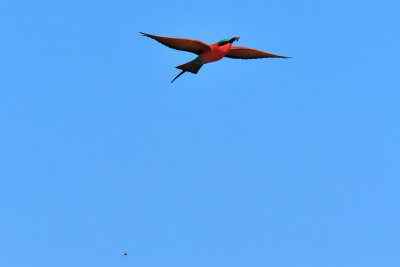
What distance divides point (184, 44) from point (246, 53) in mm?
6547

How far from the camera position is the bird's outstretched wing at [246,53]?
185 ft

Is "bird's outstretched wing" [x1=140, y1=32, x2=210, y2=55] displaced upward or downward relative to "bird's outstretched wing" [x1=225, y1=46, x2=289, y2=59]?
downward

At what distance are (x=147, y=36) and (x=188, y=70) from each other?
656 centimetres

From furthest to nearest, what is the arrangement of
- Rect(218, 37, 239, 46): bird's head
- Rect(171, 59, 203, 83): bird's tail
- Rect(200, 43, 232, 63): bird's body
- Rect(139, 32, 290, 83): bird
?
Rect(171, 59, 203, 83): bird's tail, Rect(218, 37, 239, 46): bird's head, Rect(200, 43, 232, 63): bird's body, Rect(139, 32, 290, 83): bird

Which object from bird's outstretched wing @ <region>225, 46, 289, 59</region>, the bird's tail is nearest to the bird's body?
the bird's tail

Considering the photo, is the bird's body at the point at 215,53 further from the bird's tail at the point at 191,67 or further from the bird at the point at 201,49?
the bird's tail at the point at 191,67

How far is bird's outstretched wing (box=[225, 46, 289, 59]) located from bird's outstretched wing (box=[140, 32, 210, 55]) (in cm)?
357

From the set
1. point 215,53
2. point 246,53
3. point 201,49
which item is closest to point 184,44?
point 201,49

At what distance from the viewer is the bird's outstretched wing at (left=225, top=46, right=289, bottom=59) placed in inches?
2220

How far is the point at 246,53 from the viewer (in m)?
57.0

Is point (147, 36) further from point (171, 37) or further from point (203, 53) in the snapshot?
point (203, 53)

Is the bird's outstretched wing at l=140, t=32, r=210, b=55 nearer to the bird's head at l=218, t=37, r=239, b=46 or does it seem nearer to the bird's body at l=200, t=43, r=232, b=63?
the bird's body at l=200, t=43, r=232, b=63

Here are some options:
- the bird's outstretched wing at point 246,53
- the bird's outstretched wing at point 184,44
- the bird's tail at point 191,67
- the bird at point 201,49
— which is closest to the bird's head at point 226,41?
the bird at point 201,49

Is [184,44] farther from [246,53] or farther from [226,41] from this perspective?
[246,53]
